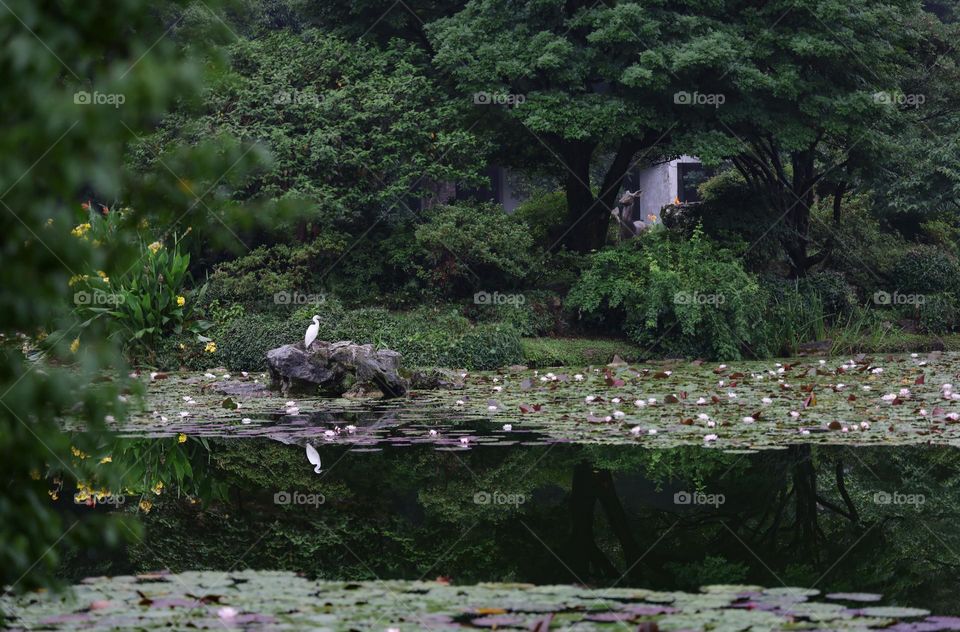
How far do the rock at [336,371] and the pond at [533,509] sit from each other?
0.43m

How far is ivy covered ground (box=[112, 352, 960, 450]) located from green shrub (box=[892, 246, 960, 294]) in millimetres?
4989

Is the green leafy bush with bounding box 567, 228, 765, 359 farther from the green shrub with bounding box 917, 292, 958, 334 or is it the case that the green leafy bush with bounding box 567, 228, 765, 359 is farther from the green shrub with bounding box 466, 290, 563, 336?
the green shrub with bounding box 917, 292, 958, 334

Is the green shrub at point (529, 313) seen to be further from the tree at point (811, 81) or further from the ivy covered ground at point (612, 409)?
the tree at point (811, 81)

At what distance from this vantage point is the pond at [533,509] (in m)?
4.65

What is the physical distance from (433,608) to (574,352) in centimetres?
1156

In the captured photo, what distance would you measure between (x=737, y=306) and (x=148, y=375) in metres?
8.58

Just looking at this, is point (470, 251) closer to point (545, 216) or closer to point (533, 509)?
point (545, 216)

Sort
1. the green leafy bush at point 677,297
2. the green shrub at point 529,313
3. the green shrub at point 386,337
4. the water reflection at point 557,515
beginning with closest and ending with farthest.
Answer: the water reflection at point 557,515 < the green shrub at point 386,337 < the green leafy bush at point 677,297 < the green shrub at point 529,313

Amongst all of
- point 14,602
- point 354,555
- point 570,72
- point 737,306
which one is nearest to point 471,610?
point 354,555

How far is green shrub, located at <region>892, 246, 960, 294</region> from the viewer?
1906 centimetres

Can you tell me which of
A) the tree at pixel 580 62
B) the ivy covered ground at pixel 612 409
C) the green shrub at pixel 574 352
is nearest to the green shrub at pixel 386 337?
the green shrub at pixel 574 352

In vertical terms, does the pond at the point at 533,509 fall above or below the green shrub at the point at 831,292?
below

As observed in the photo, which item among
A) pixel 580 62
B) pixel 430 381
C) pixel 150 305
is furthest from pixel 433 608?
pixel 580 62

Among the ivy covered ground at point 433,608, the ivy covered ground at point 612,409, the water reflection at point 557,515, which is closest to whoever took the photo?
the ivy covered ground at point 433,608
